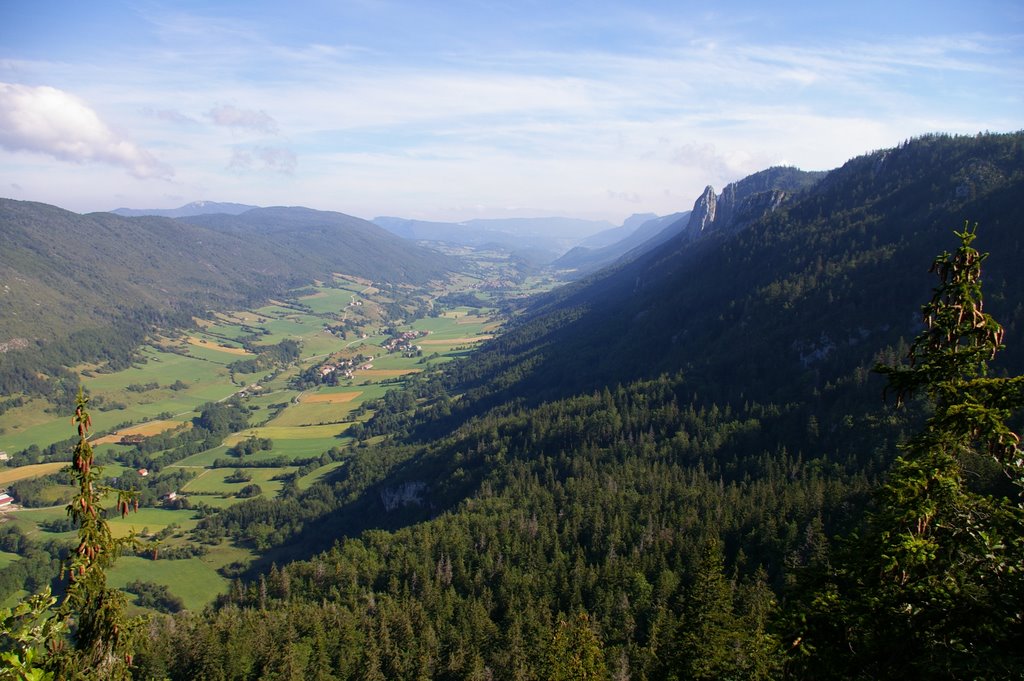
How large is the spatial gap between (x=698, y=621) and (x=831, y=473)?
68.9m

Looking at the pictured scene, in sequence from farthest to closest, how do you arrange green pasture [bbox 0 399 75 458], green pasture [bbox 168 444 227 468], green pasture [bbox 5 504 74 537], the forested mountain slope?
green pasture [bbox 0 399 75 458] → green pasture [bbox 168 444 227 468] → green pasture [bbox 5 504 74 537] → the forested mountain slope

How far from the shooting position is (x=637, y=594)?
68.4 m

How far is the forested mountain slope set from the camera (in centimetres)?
5556

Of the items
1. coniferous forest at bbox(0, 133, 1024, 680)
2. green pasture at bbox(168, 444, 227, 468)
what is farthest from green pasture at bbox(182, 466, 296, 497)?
coniferous forest at bbox(0, 133, 1024, 680)

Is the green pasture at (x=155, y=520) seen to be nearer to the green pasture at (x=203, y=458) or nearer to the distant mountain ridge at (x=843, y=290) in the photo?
the green pasture at (x=203, y=458)

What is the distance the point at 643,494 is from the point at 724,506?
16.0 meters

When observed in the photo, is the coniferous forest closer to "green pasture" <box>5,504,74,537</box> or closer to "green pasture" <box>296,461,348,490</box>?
"green pasture" <box>296,461,348,490</box>

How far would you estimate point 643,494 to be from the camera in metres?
97.4

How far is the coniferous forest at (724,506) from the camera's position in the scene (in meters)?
12.2

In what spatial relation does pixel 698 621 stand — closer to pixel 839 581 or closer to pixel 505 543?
pixel 839 581

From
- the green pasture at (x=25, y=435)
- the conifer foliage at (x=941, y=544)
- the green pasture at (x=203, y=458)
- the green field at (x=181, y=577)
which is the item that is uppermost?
the conifer foliage at (x=941, y=544)

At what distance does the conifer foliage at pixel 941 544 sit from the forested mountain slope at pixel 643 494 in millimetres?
1620

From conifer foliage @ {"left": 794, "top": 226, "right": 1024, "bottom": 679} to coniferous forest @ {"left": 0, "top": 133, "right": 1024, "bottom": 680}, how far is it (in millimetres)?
57

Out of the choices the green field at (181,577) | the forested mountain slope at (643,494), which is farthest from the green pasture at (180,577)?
the forested mountain slope at (643,494)
